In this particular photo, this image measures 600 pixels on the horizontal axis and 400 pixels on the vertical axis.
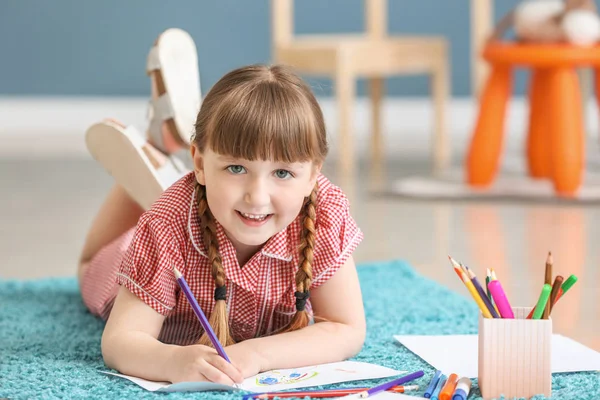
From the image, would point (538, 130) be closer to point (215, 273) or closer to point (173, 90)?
point (173, 90)

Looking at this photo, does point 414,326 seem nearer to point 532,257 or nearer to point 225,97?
point 225,97

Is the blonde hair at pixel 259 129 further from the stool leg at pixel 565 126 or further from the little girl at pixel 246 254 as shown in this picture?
→ the stool leg at pixel 565 126

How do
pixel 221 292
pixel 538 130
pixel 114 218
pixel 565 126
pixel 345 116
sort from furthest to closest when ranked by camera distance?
pixel 345 116
pixel 538 130
pixel 565 126
pixel 114 218
pixel 221 292

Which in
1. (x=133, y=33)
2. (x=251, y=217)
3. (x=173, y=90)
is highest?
(x=133, y=33)

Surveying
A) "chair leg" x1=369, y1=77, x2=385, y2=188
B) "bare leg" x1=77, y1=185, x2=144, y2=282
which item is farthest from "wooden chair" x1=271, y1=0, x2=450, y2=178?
"bare leg" x1=77, y1=185, x2=144, y2=282

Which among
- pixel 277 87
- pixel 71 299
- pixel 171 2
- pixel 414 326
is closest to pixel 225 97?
pixel 277 87

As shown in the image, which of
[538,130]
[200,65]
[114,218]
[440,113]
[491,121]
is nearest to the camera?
[114,218]

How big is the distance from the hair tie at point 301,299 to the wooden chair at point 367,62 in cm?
183

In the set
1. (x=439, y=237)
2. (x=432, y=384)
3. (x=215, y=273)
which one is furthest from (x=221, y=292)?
(x=439, y=237)

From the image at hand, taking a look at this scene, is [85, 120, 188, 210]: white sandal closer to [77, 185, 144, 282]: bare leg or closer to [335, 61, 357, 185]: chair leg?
[77, 185, 144, 282]: bare leg

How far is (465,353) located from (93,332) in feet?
1.61

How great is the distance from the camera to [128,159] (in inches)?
54.1

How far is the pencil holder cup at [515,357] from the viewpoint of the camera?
0.97 meters

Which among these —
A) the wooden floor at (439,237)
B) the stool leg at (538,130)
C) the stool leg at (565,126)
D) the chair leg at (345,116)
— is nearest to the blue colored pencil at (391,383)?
the wooden floor at (439,237)
